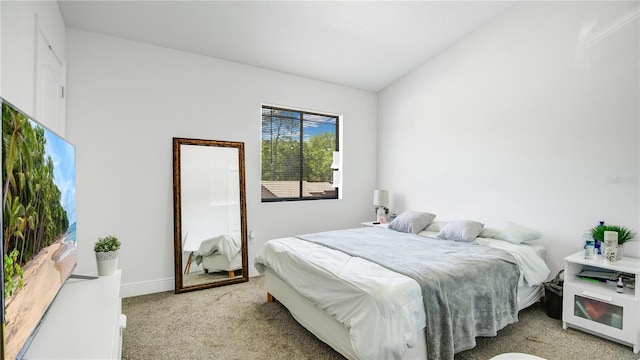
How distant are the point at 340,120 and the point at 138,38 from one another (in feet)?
8.86

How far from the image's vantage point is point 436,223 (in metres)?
3.73

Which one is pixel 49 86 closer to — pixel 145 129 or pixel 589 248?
pixel 145 129

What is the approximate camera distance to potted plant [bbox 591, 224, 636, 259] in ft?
8.14

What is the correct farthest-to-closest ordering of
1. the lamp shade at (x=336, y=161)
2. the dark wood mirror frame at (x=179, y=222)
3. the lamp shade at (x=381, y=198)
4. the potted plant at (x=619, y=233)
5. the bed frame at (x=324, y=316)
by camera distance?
1. the lamp shade at (x=336, y=161)
2. the lamp shade at (x=381, y=198)
3. the dark wood mirror frame at (x=179, y=222)
4. the potted plant at (x=619, y=233)
5. the bed frame at (x=324, y=316)

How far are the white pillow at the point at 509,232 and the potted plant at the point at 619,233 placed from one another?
18.9 inches

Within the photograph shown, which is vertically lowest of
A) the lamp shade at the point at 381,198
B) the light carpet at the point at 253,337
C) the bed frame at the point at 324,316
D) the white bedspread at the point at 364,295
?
the light carpet at the point at 253,337

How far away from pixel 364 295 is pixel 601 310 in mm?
1982

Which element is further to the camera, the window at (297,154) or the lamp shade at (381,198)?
the lamp shade at (381,198)

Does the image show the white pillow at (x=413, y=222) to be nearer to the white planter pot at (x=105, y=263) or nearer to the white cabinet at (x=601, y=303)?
the white cabinet at (x=601, y=303)

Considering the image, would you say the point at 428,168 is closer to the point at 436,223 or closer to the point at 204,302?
the point at 436,223

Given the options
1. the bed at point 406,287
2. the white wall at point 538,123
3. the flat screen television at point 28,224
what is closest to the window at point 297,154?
the white wall at point 538,123

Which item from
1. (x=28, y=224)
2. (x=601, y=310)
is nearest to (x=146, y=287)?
(x=28, y=224)

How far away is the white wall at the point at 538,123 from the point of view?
266cm

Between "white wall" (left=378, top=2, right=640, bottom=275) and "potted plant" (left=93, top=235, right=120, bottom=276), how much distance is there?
3515 mm
